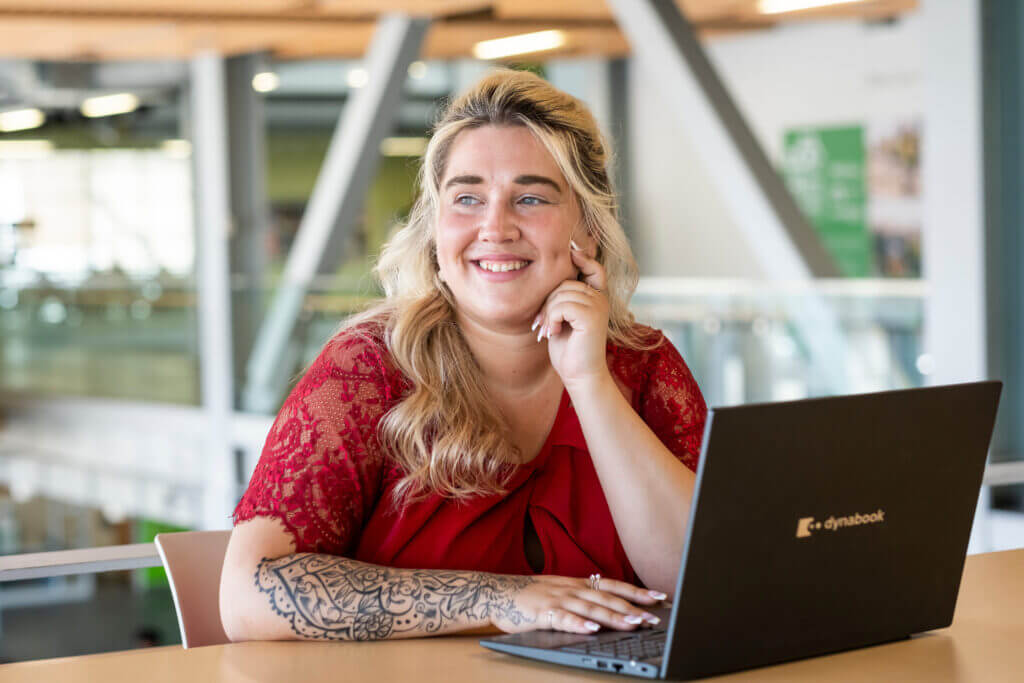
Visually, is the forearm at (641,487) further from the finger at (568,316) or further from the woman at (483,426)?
the finger at (568,316)

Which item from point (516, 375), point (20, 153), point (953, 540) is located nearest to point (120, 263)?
point (20, 153)

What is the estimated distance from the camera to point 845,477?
1.35 metres

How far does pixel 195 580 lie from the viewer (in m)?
1.93

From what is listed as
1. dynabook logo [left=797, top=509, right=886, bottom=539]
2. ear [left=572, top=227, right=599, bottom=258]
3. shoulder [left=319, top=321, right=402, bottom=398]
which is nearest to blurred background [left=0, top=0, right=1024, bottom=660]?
ear [left=572, top=227, right=599, bottom=258]

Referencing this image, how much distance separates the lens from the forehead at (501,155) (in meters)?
2.09

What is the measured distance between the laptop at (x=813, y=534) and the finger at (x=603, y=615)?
0.01 m

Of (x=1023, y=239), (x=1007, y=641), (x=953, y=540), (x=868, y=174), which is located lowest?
(x=1007, y=641)

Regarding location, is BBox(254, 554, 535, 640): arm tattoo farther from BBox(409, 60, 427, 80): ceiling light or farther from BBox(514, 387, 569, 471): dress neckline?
BBox(409, 60, 427, 80): ceiling light

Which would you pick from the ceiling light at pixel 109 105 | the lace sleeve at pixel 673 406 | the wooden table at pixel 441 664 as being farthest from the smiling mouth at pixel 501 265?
the ceiling light at pixel 109 105

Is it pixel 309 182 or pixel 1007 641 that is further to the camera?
pixel 309 182

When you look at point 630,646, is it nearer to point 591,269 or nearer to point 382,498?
point 382,498

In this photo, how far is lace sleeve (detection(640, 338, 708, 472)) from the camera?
2.15 meters

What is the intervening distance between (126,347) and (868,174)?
6.12 meters

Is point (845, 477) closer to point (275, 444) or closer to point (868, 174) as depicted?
point (275, 444)
